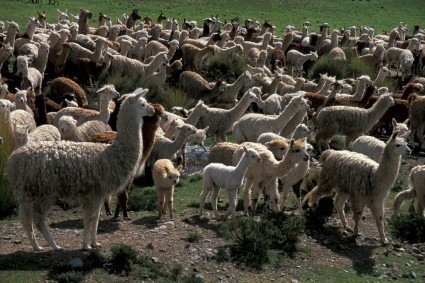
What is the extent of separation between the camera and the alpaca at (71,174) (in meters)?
8.84

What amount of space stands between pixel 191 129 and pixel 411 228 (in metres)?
4.41

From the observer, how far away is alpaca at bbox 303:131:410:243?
10797 mm

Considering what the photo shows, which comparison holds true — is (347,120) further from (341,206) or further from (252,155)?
(252,155)

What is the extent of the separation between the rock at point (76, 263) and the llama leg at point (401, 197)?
5.68m

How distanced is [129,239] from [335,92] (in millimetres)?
9224

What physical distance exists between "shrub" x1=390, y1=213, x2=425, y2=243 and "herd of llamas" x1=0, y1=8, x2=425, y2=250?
512mm

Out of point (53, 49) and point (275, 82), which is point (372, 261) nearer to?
point (275, 82)

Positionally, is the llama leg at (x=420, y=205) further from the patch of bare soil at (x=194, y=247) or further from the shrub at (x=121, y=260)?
the shrub at (x=121, y=260)

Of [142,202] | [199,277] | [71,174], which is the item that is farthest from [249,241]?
[142,202]

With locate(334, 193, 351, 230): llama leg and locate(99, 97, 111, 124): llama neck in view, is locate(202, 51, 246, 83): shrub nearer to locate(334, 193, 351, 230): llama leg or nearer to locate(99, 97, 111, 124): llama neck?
locate(99, 97, 111, 124): llama neck

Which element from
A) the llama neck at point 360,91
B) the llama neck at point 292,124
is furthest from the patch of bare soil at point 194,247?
the llama neck at point 360,91

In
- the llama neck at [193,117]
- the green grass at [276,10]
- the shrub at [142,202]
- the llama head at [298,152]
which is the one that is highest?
the llama head at [298,152]

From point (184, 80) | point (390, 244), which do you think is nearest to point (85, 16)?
point (184, 80)

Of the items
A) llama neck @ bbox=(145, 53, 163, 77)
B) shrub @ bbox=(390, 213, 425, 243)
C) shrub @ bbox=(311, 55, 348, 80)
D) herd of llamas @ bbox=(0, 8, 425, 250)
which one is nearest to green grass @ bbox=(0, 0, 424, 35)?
shrub @ bbox=(311, 55, 348, 80)
